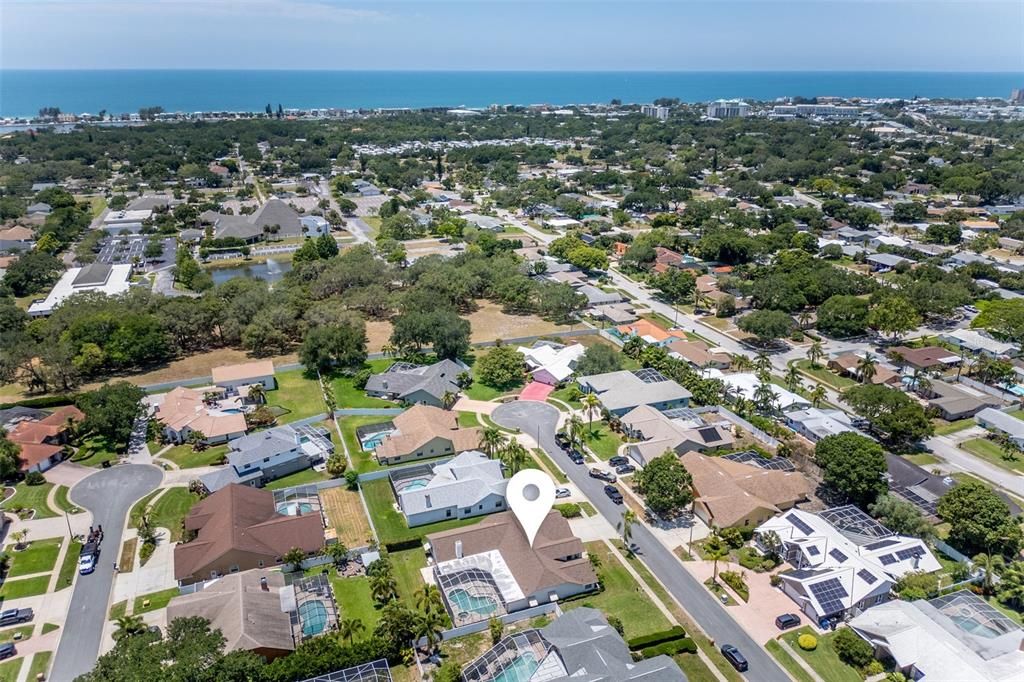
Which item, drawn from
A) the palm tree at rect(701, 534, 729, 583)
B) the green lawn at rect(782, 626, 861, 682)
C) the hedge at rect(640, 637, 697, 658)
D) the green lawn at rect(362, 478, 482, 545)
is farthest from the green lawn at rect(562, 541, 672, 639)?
the green lawn at rect(362, 478, 482, 545)

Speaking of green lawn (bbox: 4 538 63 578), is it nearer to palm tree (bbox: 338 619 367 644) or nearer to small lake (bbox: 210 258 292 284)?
palm tree (bbox: 338 619 367 644)

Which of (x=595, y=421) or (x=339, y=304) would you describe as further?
(x=339, y=304)

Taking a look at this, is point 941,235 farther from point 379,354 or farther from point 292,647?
point 292,647

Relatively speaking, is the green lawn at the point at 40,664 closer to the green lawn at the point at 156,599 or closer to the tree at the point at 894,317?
the green lawn at the point at 156,599

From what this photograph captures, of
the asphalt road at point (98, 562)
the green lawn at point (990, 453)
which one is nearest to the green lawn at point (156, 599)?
the asphalt road at point (98, 562)

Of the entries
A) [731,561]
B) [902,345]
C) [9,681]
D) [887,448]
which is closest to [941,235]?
[902,345]

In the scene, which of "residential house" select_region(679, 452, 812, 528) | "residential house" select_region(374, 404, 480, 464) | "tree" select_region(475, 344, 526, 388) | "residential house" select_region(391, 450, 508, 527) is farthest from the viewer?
"tree" select_region(475, 344, 526, 388)
